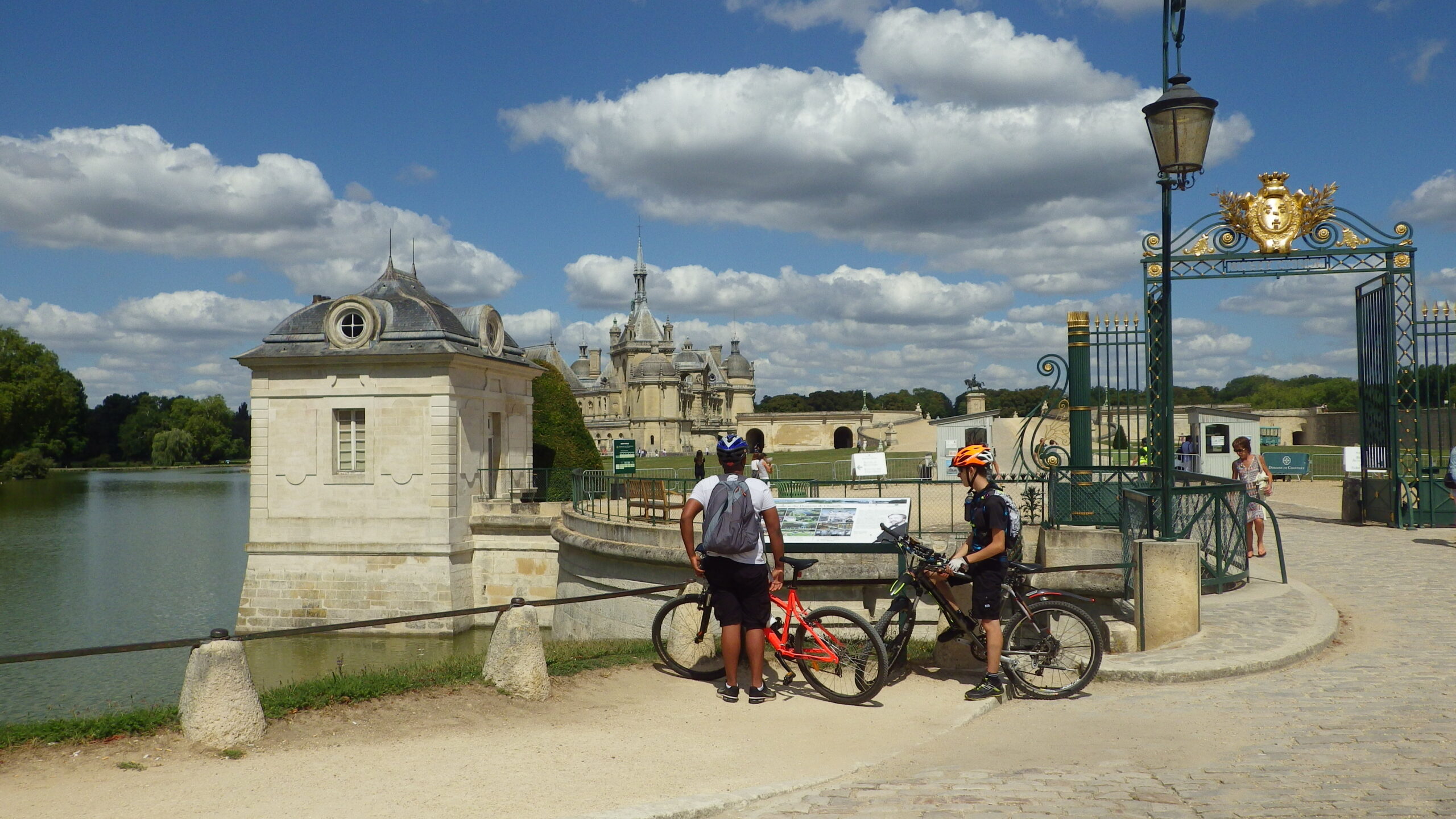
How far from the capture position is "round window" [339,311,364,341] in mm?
18938

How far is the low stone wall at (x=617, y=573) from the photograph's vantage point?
13.6m

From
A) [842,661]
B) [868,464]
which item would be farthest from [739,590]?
[868,464]

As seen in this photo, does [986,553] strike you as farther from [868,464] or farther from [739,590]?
[868,464]

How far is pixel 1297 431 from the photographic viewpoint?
5503 cm

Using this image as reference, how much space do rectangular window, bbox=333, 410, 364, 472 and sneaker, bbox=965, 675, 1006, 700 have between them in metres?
15.4

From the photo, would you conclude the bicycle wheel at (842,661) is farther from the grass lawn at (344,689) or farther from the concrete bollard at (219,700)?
the concrete bollard at (219,700)

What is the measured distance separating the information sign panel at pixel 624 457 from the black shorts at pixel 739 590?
43.5 feet

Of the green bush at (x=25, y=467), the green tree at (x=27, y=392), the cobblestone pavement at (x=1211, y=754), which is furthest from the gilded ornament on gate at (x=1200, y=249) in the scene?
the green bush at (x=25, y=467)

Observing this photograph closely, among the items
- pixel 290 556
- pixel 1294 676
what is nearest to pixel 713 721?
pixel 1294 676

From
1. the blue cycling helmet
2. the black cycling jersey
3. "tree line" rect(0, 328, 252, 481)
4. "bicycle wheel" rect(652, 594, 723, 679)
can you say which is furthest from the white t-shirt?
"tree line" rect(0, 328, 252, 481)

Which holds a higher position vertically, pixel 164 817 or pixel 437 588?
pixel 164 817

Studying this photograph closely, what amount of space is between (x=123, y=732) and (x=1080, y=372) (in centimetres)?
1019

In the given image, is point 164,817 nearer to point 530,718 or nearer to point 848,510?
point 530,718

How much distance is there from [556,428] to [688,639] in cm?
1940
